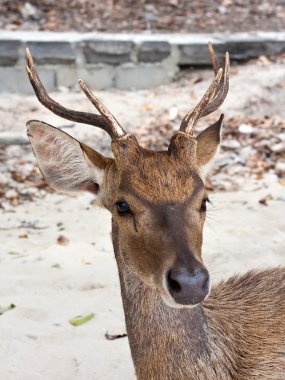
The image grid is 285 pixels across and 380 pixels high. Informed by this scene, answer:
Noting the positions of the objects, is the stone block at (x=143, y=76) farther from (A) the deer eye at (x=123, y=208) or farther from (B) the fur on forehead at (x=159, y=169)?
(A) the deer eye at (x=123, y=208)

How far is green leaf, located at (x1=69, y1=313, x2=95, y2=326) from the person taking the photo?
186 inches

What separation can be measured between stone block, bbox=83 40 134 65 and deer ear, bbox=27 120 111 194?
575 cm

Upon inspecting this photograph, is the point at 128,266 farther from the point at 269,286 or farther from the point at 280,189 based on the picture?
the point at 280,189

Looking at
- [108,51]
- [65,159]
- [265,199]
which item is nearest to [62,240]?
[265,199]

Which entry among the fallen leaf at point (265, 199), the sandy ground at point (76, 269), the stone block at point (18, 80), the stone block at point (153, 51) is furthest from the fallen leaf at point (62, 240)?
the stone block at point (153, 51)

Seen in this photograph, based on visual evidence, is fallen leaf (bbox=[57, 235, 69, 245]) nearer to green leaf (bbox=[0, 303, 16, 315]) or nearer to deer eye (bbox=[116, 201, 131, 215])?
green leaf (bbox=[0, 303, 16, 315])

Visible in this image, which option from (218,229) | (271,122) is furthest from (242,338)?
(271,122)

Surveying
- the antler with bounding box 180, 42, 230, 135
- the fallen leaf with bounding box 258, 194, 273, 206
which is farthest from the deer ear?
the fallen leaf with bounding box 258, 194, 273, 206

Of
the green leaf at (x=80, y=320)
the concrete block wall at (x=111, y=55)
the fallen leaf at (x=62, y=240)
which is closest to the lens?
the green leaf at (x=80, y=320)

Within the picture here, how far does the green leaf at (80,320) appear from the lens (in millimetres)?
4719

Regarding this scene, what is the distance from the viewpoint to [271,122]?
7980 millimetres

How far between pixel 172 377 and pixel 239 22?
8194 millimetres

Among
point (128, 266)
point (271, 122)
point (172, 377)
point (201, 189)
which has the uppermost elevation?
point (201, 189)

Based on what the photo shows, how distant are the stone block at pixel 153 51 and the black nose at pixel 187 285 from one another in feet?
21.9
